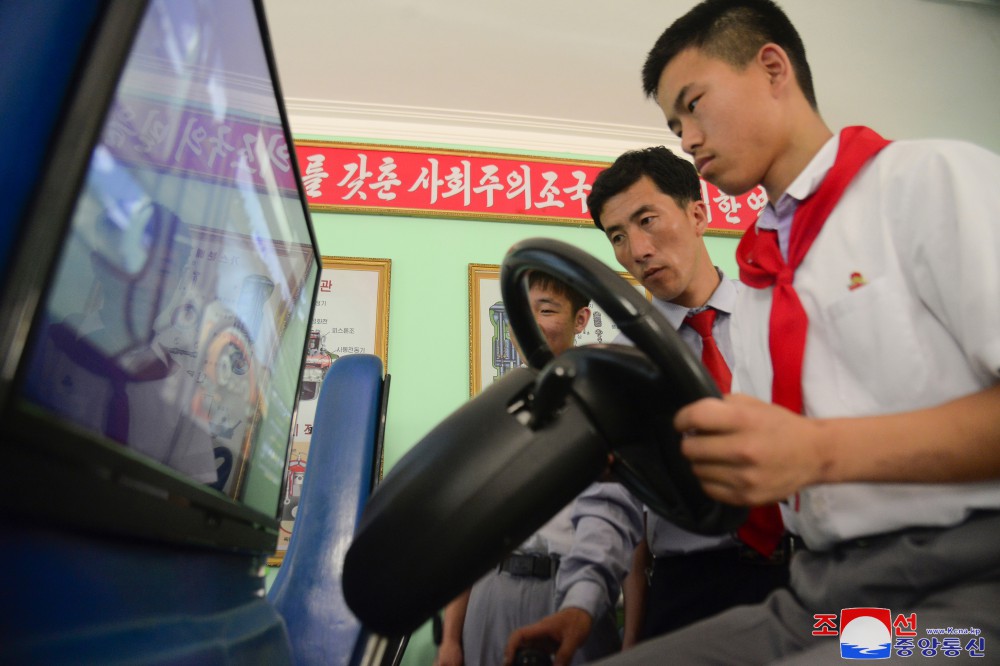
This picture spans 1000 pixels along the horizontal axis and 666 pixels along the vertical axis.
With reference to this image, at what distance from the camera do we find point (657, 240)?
133 cm

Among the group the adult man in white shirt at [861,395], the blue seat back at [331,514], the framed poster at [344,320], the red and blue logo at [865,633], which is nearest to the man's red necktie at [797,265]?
the adult man in white shirt at [861,395]

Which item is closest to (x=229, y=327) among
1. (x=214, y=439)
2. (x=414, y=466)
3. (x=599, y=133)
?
(x=214, y=439)

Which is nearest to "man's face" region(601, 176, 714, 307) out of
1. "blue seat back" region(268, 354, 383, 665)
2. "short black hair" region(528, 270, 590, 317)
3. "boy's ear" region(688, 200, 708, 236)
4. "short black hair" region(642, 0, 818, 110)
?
"boy's ear" region(688, 200, 708, 236)

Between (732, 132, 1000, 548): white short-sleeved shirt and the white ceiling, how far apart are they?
1.72 metres

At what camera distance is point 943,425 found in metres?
0.46

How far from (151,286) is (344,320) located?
5.35 ft

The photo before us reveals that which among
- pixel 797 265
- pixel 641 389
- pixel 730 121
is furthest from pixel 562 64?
pixel 641 389

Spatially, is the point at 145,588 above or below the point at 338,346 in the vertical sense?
below

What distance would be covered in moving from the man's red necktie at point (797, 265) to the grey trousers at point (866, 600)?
0.16 metres

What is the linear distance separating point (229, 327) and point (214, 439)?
110mm

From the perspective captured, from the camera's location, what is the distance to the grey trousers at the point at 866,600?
17.8 inches

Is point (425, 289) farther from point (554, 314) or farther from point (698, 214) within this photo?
point (698, 214)

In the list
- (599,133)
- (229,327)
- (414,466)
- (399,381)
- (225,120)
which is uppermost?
(599,133)

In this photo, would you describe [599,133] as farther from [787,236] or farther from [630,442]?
[630,442]
